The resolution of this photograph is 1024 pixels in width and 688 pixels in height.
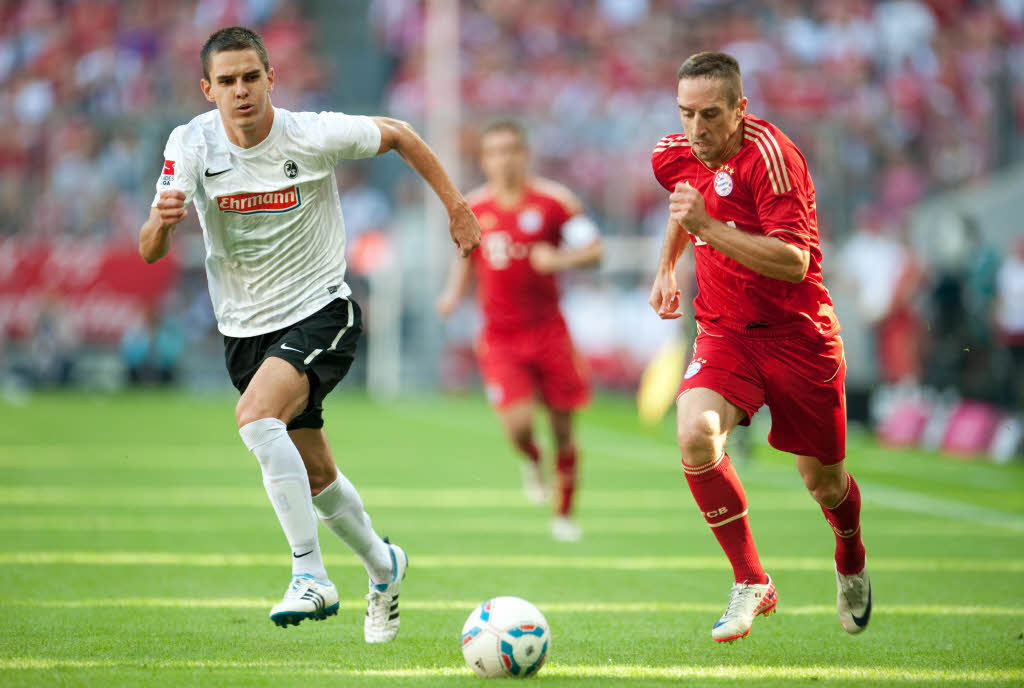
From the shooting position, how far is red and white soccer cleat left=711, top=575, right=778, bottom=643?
554cm

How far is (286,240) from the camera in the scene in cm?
604

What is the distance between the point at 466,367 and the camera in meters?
26.8

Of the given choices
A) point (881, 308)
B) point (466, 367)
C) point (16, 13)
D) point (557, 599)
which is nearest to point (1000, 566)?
point (557, 599)

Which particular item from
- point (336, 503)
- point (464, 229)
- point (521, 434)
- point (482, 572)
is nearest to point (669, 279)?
point (464, 229)

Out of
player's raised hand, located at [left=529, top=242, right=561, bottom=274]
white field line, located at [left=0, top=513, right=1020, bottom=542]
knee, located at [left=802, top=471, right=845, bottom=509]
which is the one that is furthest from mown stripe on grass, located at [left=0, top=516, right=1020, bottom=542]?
knee, located at [left=802, top=471, right=845, bottom=509]

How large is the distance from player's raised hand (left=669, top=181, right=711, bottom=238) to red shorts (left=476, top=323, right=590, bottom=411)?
16.0ft

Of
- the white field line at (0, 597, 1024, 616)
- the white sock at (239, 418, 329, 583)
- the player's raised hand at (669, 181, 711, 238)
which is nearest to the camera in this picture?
the player's raised hand at (669, 181, 711, 238)

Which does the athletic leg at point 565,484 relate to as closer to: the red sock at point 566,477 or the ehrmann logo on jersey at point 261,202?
the red sock at point 566,477

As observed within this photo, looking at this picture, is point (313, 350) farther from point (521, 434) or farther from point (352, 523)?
point (521, 434)

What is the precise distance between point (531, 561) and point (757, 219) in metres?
3.40

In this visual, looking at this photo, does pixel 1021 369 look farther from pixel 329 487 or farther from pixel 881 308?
pixel 329 487

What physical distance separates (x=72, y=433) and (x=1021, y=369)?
11.7 metres

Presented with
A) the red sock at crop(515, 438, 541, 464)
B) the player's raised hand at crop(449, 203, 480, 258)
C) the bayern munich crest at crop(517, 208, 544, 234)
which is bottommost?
the red sock at crop(515, 438, 541, 464)

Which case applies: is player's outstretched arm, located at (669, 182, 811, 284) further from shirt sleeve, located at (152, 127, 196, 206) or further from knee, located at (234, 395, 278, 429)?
shirt sleeve, located at (152, 127, 196, 206)
